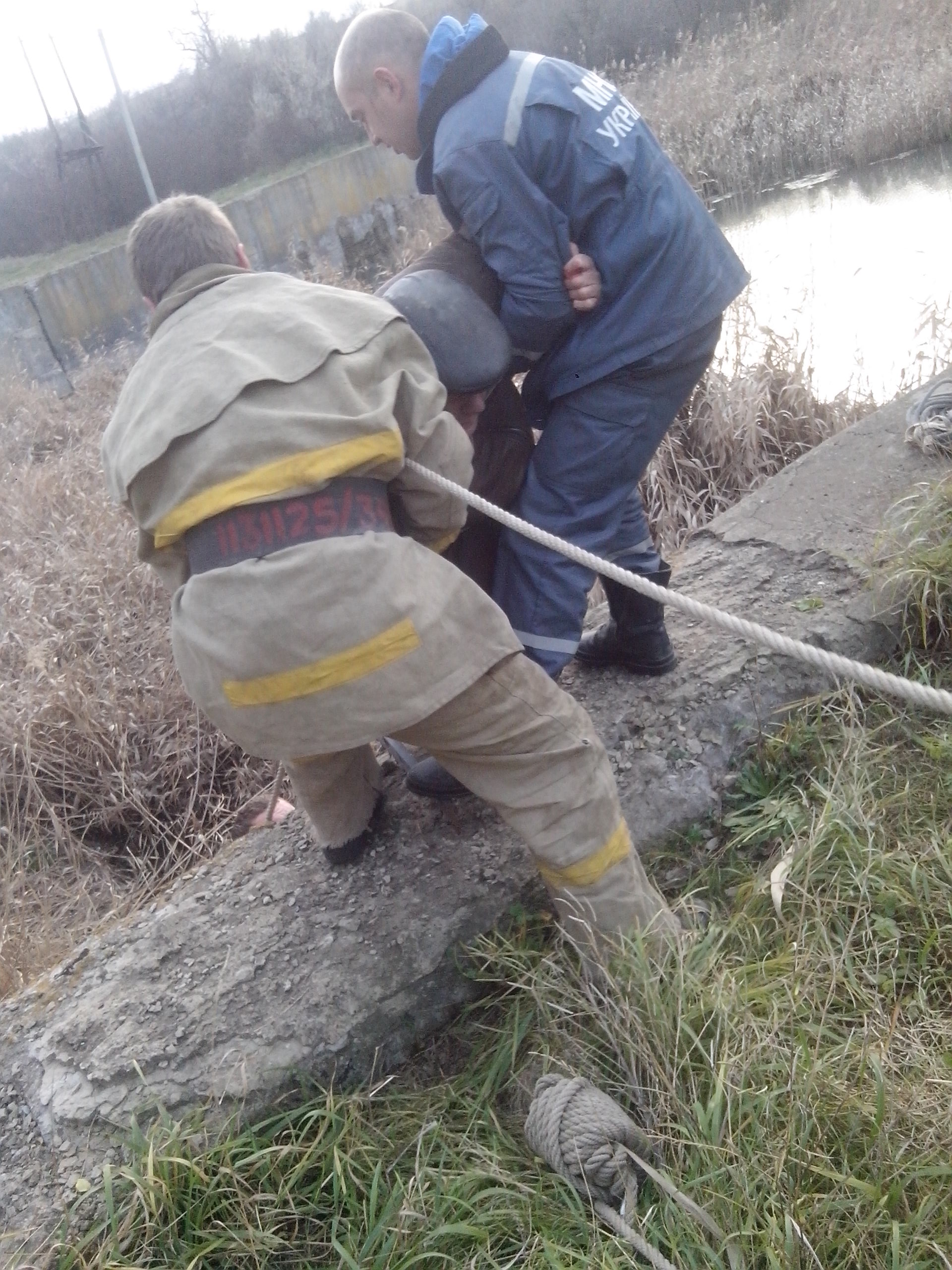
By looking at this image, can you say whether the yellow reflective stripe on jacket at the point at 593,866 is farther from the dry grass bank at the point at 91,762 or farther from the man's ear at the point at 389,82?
the man's ear at the point at 389,82

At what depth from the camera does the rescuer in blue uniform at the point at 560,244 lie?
207 cm

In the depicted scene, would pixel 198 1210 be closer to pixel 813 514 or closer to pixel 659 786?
pixel 659 786

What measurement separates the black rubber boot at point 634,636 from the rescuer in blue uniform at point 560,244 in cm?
24

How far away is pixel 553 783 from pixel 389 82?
5.37 feet

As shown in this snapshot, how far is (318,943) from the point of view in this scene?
2160 mm

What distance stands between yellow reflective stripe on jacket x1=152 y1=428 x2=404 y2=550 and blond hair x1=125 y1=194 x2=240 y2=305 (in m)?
0.52

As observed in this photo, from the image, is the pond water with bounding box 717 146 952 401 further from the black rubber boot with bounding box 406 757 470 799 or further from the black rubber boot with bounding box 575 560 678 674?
the black rubber boot with bounding box 406 757 470 799

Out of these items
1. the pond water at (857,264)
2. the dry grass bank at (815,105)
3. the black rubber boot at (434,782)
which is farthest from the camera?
the dry grass bank at (815,105)

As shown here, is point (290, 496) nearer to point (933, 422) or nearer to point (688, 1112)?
point (688, 1112)

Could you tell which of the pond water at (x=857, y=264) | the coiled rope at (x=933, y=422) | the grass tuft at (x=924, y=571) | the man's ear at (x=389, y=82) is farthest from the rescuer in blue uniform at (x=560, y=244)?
the pond water at (x=857, y=264)

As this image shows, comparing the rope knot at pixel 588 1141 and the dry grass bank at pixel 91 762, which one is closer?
the rope knot at pixel 588 1141

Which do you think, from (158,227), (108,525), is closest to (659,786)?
(158,227)

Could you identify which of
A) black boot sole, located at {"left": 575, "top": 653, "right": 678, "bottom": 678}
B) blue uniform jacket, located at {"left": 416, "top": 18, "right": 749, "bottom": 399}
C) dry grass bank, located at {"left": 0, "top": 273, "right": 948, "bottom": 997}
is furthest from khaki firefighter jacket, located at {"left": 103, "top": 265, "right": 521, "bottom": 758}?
dry grass bank, located at {"left": 0, "top": 273, "right": 948, "bottom": 997}

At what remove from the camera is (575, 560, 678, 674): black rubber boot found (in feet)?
8.61
